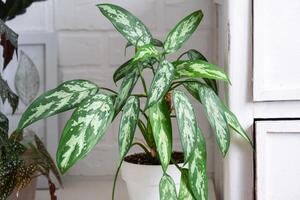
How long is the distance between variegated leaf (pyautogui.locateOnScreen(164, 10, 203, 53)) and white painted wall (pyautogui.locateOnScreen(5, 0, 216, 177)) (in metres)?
0.35

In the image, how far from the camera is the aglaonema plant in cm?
68

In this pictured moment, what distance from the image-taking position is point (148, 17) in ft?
3.83

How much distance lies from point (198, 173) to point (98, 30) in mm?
549

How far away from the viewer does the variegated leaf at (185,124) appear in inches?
27.4

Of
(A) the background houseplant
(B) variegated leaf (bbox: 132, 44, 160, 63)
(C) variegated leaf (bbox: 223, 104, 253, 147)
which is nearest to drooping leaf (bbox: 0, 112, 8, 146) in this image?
(A) the background houseplant

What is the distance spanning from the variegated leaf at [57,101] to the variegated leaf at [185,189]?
0.19m

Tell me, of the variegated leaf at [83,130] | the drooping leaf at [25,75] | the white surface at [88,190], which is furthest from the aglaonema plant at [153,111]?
the white surface at [88,190]

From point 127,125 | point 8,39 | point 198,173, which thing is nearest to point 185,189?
point 198,173

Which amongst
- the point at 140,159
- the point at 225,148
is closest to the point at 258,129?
the point at 225,148

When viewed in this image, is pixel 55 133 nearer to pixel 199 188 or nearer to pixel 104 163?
pixel 104 163

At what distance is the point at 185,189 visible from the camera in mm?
758

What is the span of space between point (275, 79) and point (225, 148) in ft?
0.47

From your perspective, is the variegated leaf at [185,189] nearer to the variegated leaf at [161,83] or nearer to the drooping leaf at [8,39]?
the variegated leaf at [161,83]

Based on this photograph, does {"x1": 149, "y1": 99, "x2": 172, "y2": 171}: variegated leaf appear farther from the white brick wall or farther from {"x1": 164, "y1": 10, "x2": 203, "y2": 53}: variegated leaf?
the white brick wall
